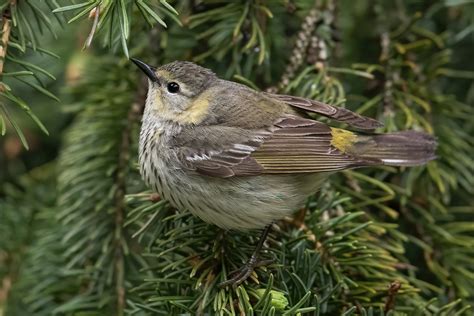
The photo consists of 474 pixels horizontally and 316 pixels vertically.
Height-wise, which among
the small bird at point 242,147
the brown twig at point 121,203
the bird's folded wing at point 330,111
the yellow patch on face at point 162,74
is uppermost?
the bird's folded wing at point 330,111

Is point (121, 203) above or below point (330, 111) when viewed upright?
below

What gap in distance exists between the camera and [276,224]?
9.11 feet

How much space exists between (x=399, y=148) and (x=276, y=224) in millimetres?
579

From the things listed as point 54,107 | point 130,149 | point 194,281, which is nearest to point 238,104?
point 130,149

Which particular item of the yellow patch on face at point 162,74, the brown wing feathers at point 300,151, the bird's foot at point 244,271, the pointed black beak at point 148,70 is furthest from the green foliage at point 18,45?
the brown wing feathers at point 300,151

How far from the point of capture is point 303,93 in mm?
2979

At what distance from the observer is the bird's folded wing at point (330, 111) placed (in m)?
2.76

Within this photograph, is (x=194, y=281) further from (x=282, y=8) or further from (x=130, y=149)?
(x=282, y=8)

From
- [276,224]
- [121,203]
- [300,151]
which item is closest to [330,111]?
[300,151]

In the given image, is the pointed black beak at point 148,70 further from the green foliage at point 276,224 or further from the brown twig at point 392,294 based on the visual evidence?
the brown twig at point 392,294

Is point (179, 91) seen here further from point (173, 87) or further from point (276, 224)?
point (276, 224)

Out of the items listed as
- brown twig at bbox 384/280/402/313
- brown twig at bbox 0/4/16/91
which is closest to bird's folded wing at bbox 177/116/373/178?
brown twig at bbox 384/280/402/313

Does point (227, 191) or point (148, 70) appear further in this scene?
point (148, 70)

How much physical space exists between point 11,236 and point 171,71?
1039mm
